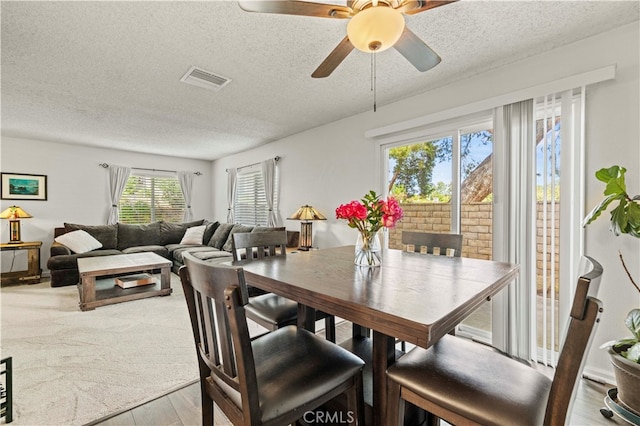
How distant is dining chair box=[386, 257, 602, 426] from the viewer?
71cm

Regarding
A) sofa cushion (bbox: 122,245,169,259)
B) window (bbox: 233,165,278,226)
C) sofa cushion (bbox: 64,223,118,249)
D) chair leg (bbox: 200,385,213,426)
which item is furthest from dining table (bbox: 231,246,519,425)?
sofa cushion (bbox: 64,223,118,249)

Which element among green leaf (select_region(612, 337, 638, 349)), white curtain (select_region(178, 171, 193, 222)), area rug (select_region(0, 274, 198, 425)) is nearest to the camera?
green leaf (select_region(612, 337, 638, 349))

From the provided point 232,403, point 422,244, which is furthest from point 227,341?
point 422,244

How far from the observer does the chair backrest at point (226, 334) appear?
80cm

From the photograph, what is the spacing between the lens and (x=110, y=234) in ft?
16.7

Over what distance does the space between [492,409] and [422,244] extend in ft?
4.37

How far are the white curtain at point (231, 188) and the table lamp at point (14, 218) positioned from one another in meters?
3.12

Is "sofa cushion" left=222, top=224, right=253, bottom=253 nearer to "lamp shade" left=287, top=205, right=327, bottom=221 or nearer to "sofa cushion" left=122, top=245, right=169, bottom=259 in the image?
"sofa cushion" left=122, top=245, right=169, bottom=259

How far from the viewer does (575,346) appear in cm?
72

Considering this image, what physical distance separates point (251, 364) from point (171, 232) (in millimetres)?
5746

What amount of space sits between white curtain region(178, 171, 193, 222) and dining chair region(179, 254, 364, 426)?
604cm

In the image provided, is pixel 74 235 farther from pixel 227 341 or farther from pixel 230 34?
pixel 227 341

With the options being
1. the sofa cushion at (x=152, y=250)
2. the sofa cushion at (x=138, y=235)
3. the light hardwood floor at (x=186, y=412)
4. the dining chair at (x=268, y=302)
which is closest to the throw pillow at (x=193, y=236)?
the sofa cushion at (x=152, y=250)

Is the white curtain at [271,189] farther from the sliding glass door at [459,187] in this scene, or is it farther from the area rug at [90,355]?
the sliding glass door at [459,187]
